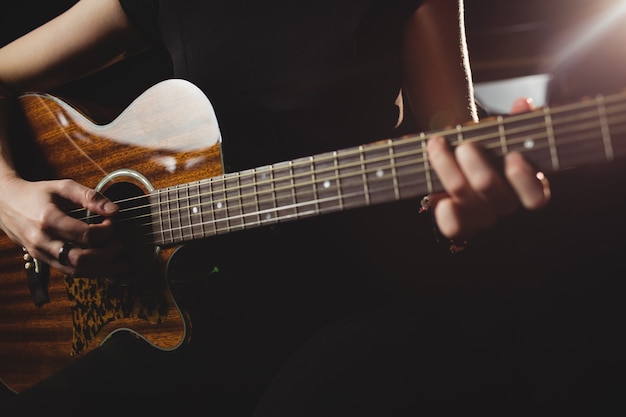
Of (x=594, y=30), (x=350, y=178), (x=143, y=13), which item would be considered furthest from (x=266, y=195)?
(x=594, y=30)

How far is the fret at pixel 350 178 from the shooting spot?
22.9 inches

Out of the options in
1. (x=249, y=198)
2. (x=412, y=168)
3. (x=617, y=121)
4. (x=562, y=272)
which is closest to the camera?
(x=617, y=121)

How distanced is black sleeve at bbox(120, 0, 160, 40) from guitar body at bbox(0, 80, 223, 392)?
254 millimetres

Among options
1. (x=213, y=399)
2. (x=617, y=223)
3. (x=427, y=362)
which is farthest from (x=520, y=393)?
(x=213, y=399)

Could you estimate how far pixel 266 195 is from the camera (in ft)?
2.13

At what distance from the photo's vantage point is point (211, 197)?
0.69m

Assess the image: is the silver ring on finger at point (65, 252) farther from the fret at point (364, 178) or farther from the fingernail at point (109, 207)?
the fret at point (364, 178)

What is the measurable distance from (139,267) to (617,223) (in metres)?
1.39

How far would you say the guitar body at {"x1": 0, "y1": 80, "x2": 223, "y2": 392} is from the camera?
A: 0.76 meters

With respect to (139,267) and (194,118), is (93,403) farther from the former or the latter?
(194,118)

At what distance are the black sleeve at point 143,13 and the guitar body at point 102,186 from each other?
254mm

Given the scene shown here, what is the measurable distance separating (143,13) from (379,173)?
2.42 ft

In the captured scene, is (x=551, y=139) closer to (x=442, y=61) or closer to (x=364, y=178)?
(x=364, y=178)

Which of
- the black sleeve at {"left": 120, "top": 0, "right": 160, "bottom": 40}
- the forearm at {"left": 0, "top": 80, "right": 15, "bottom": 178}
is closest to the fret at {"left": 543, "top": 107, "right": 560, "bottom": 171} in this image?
the black sleeve at {"left": 120, "top": 0, "right": 160, "bottom": 40}
